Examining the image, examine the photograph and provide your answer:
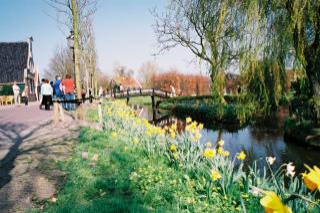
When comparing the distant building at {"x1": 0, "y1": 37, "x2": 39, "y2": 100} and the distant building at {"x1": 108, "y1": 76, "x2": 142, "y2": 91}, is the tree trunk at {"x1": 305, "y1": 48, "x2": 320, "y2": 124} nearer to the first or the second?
the distant building at {"x1": 0, "y1": 37, "x2": 39, "y2": 100}

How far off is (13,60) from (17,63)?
0.58m

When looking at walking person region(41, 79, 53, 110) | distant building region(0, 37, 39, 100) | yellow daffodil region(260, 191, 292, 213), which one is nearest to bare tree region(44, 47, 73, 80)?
distant building region(0, 37, 39, 100)

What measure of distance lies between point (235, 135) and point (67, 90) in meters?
7.77

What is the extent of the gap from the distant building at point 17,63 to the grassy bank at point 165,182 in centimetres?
3278

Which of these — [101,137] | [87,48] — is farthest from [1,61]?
[101,137]

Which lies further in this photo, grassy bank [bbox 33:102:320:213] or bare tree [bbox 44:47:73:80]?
bare tree [bbox 44:47:73:80]

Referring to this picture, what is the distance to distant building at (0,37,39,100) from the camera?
37.6 m

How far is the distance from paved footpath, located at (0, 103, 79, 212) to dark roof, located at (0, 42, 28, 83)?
26230mm

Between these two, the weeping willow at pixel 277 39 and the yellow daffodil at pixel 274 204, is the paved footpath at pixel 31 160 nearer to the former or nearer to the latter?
the weeping willow at pixel 277 39

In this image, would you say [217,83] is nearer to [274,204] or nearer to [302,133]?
[274,204]

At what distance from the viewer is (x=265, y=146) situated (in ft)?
42.1

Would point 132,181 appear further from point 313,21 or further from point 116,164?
point 313,21

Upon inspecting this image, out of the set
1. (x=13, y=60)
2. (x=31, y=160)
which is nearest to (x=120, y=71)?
(x=13, y=60)

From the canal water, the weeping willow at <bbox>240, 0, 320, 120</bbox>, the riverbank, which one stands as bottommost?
the canal water
